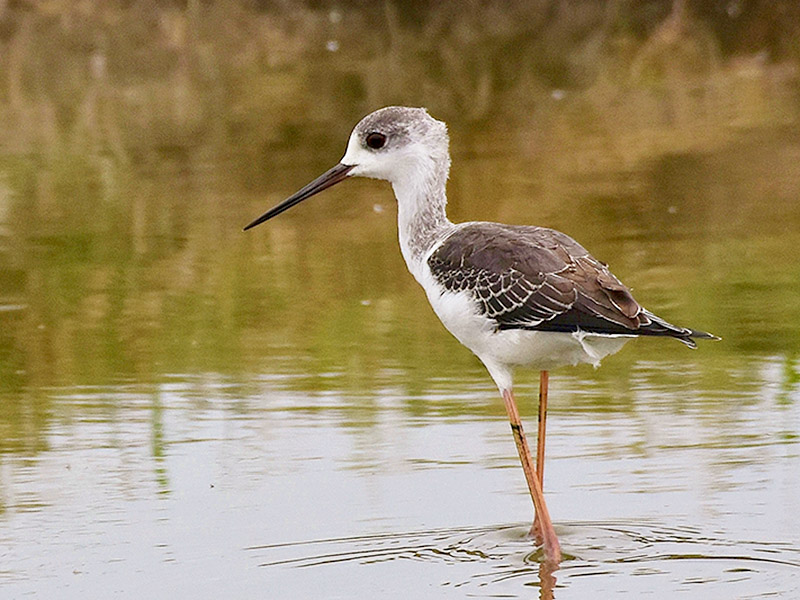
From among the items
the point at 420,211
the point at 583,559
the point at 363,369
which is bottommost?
the point at 583,559

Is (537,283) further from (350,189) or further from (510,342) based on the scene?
(350,189)

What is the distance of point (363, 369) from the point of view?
25.6ft

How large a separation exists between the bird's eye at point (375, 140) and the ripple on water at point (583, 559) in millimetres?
1413

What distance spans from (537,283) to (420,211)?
761 mm

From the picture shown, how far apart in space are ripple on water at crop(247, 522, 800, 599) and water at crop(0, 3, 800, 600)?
12mm

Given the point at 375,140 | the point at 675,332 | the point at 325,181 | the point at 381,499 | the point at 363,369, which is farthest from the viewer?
the point at 363,369

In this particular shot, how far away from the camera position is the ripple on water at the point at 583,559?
5.21m

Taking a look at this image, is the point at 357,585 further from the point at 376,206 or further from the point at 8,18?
the point at 8,18

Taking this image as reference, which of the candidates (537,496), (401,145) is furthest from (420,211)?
(537,496)

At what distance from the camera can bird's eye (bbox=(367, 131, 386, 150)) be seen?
20.5ft

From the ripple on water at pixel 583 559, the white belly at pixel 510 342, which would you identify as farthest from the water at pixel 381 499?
the white belly at pixel 510 342

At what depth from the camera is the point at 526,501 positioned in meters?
6.13

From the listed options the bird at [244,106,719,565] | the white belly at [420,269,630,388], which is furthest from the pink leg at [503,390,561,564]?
the white belly at [420,269,630,388]

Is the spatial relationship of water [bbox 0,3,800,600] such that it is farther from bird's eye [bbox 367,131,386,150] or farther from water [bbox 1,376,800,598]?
bird's eye [bbox 367,131,386,150]
